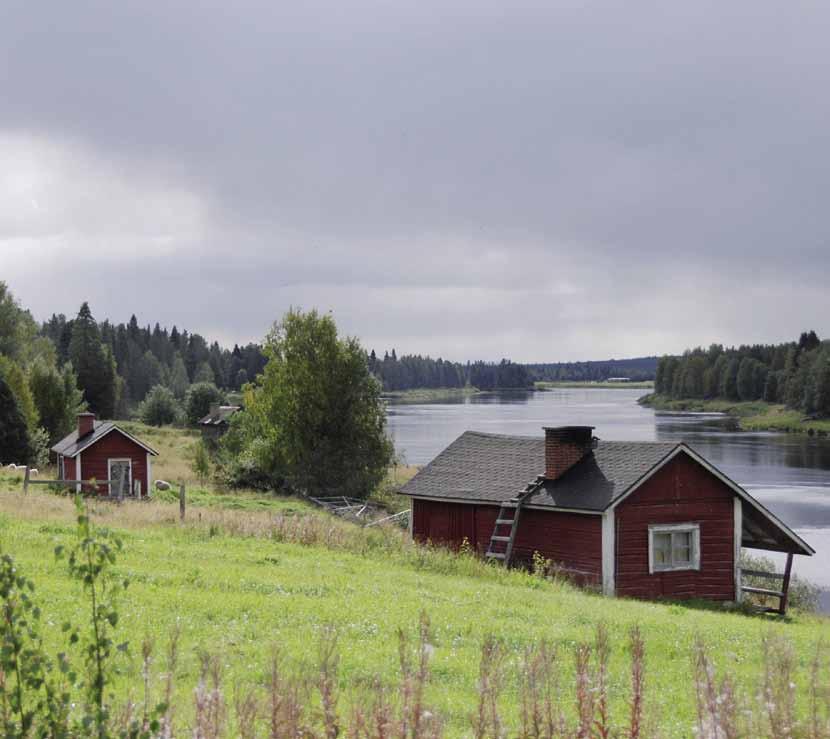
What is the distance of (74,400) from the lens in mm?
76250

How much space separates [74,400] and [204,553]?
198 feet

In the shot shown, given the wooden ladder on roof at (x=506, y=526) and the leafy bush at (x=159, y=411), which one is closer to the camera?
the wooden ladder on roof at (x=506, y=526)

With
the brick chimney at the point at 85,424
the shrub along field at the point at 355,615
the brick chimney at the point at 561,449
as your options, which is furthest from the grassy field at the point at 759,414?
the shrub along field at the point at 355,615

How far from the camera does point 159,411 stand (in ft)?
344

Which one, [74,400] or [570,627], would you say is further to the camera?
[74,400]

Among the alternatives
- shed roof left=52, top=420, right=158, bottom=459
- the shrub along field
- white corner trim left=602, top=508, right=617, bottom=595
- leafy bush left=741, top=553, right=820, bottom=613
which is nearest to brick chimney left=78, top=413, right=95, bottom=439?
shed roof left=52, top=420, right=158, bottom=459

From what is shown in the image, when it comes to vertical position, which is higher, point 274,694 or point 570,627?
point 274,694

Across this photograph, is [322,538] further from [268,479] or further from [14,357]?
[14,357]

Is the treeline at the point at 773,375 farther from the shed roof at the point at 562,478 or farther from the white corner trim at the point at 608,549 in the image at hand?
the white corner trim at the point at 608,549

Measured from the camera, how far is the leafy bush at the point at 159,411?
104750 mm

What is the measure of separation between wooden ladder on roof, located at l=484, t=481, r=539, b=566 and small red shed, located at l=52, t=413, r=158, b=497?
67.6ft

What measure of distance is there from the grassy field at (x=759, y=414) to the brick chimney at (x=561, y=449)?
3817 inches

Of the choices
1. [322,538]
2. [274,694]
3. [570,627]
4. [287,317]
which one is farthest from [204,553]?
[287,317]

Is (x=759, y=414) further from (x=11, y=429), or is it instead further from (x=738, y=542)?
(x=738, y=542)
